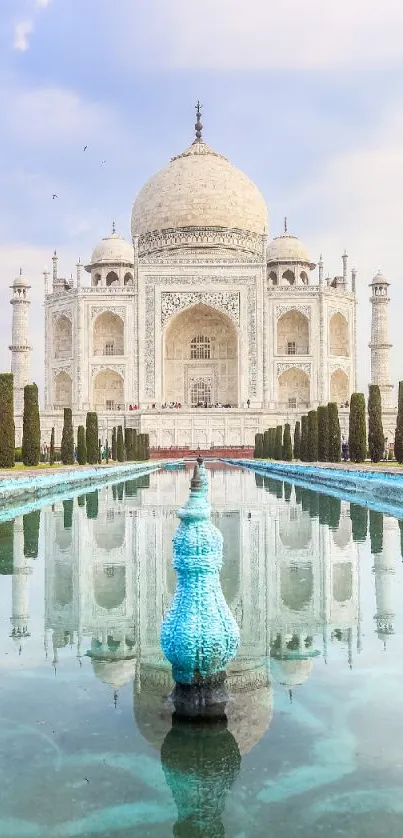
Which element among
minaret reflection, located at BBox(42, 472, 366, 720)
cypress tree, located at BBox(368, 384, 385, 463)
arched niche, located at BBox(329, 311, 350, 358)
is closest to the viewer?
minaret reflection, located at BBox(42, 472, 366, 720)

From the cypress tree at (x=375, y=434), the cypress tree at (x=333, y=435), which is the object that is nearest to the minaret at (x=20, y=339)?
the cypress tree at (x=333, y=435)

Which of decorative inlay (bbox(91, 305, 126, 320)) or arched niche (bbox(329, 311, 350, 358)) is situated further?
arched niche (bbox(329, 311, 350, 358))

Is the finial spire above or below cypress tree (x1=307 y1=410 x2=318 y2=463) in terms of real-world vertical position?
above

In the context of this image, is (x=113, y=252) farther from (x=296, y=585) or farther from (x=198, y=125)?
(x=296, y=585)

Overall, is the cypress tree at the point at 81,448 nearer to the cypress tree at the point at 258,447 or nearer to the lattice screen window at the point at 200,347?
the cypress tree at the point at 258,447

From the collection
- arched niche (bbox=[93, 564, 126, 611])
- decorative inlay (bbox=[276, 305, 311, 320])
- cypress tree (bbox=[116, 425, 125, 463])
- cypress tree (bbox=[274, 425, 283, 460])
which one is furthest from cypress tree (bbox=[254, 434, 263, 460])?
arched niche (bbox=[93, 564, 126, 611])

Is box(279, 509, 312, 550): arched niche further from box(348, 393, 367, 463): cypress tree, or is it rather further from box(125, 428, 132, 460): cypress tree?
box(125, 428, 132, 460): cypress tree

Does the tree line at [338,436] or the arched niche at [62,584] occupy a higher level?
the tree line at [338,436]
